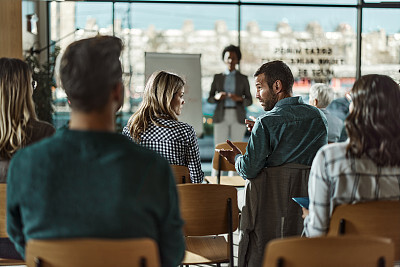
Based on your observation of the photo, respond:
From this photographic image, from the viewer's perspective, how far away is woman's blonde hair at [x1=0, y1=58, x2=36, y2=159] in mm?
2449

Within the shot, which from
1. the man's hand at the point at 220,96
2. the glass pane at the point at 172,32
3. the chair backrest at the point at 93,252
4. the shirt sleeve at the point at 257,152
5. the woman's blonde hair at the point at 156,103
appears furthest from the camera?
the glass pane at the point at 172,32

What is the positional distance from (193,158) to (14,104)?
4.16 feet

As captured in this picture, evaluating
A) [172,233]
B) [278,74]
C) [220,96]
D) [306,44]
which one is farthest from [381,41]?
[172,233]

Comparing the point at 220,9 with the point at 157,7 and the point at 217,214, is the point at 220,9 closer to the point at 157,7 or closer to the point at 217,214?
the point at 157,7

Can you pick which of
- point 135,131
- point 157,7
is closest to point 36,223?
point 135,131

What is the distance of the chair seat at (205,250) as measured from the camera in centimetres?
277

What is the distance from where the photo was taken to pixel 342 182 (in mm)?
2055

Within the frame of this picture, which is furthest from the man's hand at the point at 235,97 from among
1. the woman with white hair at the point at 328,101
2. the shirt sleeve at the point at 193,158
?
the shirt sleeve at the point at 193,158

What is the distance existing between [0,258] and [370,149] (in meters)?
1.97

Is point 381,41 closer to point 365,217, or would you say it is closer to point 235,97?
point 235,97

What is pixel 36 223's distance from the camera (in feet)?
4.80

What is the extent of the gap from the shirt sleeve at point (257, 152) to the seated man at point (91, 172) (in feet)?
5.01

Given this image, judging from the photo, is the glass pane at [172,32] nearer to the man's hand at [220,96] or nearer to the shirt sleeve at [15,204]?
the man's hand at [220,96]

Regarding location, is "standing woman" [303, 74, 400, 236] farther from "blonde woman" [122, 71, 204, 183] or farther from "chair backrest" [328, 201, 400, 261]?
"blonde woman" [122, 71, 204, 183]
